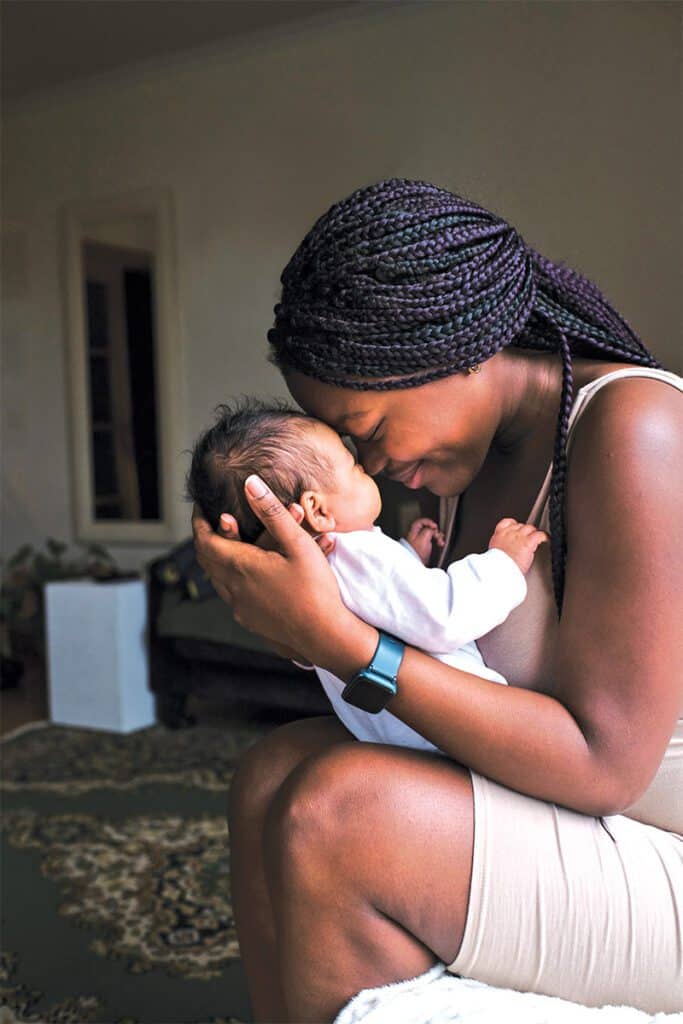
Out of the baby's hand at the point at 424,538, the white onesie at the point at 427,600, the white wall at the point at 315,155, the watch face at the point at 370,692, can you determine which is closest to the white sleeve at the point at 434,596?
the white onesie at the point at 427,600

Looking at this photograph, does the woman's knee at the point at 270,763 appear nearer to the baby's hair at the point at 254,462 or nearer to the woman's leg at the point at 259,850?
the woman's leg at the point at 259,850

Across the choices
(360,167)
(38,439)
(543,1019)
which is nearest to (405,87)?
(360,167)

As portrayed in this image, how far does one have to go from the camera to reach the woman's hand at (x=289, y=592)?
1.04 meters

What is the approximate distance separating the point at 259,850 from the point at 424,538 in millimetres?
473

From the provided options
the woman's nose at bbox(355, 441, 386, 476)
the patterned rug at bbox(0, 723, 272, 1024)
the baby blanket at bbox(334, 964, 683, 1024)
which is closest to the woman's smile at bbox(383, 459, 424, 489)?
the woman's nose at bbox(355, 441, 386, 476)

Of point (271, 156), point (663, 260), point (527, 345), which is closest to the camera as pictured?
point (527, 345)

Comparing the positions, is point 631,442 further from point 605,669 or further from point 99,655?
point 99,655

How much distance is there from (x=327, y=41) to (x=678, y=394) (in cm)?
403

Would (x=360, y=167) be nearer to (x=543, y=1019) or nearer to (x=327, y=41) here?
(x=327, y=41)

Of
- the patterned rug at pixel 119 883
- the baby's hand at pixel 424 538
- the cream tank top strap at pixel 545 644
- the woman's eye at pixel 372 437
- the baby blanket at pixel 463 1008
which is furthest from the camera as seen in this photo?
the patterned rug at pixel 119 883

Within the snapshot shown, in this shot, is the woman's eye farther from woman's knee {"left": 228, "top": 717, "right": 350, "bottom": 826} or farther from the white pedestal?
the white pedestal

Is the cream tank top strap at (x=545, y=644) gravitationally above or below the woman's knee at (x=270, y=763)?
above

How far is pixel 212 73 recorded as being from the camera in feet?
16.1

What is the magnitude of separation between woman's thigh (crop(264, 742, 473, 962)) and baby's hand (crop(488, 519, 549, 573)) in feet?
0.85
